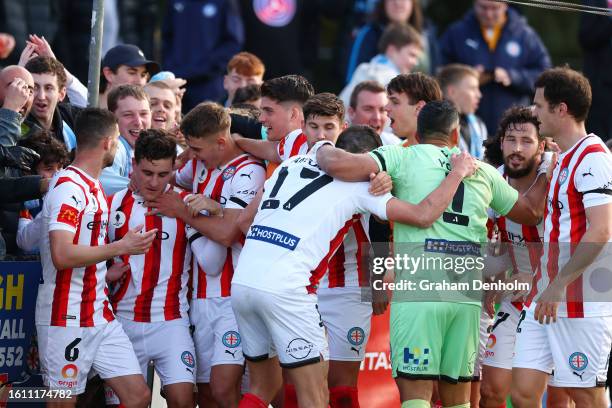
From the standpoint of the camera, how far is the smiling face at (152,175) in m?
8.25

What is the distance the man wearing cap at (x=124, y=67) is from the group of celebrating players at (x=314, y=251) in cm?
172

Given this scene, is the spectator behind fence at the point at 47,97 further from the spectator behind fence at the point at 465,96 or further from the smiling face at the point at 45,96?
the spectator behind fence at the point at 465,96

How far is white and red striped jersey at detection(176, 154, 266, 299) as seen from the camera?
8.43 m

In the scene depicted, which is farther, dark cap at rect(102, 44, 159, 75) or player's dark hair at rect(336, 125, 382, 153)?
dark cap at rect(102, 44, 159, 75)

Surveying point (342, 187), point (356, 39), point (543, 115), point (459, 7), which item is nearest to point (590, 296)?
point (543, 115)

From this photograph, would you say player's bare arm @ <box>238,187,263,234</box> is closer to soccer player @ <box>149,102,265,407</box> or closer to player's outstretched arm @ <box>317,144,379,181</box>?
soccer player @ <box>149,102,265,407</box>

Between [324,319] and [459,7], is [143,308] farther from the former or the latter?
[459,7]

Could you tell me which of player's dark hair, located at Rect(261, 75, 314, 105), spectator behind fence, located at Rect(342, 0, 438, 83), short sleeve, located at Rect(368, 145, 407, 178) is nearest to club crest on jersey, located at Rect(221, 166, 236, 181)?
player's dark hair, located at Rect(261, 75, 314, 105)

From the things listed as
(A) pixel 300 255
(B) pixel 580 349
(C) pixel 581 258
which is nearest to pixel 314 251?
(A) pixel 300 255

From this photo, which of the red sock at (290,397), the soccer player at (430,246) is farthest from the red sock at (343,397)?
the soccer player at (430,246)

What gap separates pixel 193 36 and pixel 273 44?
1130mm

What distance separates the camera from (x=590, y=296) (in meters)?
7.82

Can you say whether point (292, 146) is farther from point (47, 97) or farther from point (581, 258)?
point (581, 258)

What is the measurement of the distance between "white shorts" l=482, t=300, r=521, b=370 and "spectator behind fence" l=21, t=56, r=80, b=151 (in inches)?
136
